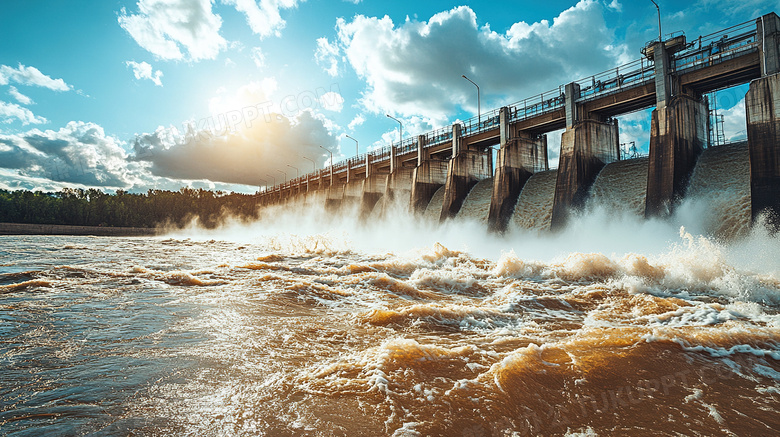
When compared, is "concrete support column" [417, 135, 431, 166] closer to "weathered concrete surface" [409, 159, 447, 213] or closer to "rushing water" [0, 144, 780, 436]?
"weathered concrete surface" [409, 159, 447, 213]

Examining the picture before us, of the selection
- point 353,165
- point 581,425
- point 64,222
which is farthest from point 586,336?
point 64,222

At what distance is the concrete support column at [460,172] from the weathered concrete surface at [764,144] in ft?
58.4

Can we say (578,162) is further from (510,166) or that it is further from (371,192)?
(371,192)

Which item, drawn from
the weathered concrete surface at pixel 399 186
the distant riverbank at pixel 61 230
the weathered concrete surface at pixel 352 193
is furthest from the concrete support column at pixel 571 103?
the distant riverbank at pixel 61 230

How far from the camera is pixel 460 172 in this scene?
101 feet

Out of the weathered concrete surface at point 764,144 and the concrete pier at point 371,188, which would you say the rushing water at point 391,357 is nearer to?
the weathered concrete surface at point 764,144

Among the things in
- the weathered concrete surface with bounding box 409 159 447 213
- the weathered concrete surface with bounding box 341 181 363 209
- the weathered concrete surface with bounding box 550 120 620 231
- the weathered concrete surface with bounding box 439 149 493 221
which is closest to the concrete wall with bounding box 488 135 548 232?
the weathered concrete surface with bounding box 550 120 620 231

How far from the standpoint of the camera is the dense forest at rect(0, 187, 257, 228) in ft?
311

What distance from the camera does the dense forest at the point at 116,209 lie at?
94900 mm

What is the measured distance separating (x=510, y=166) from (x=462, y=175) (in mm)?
5441

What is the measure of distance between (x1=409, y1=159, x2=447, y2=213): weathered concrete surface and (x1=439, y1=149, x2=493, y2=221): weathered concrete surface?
3459mm

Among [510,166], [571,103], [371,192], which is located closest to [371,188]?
[371,192]

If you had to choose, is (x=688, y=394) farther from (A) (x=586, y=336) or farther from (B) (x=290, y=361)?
(B) (x=290, y=361)

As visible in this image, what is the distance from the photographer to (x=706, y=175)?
1766 cm
